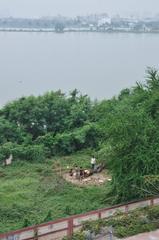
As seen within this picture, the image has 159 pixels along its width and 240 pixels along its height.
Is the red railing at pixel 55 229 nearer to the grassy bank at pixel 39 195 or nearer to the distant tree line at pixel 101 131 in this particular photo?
the grassy bank at pixel 39 195

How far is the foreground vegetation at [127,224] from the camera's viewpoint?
1140 cm

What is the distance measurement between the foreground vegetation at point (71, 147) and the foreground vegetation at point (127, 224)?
54.2 inches

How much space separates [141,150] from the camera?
14.4 meters

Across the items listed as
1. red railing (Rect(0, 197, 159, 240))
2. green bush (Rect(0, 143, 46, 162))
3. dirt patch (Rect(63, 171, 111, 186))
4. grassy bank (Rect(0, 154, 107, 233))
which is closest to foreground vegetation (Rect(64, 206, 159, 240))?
red railing (Rect(0, 197, 159, 240))

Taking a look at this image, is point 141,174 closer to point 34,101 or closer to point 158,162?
point 158,162

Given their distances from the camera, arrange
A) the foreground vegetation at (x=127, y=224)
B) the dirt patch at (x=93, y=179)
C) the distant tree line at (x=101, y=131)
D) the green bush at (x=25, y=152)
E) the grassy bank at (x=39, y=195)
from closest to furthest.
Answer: the foreground vegetation at (x=127, y=224)
the distant tree line at (x=101, y=131)
the grassy bank at (x=39, y=195)
the dirt patch at (x=93, y=179)
the green bush at (x=25, y=152)

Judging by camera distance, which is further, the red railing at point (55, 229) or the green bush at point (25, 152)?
the green bush at point (25, 152)

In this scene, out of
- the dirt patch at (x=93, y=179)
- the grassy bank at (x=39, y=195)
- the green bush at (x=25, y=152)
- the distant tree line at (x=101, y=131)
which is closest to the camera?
the distant tree line at (x=101, y=131)

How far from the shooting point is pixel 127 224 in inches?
477

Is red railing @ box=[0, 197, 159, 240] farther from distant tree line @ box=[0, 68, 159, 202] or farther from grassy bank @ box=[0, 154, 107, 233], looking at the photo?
distant tree line @ box=[0, 68, 159, 202]

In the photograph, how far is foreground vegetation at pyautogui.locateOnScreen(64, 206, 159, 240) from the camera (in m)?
11.4

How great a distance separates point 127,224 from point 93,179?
6766mm

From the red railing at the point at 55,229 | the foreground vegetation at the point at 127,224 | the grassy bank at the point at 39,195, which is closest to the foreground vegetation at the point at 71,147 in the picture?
the grassy bank at the point at 39,195

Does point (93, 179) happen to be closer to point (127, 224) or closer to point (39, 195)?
point (39, 195)
